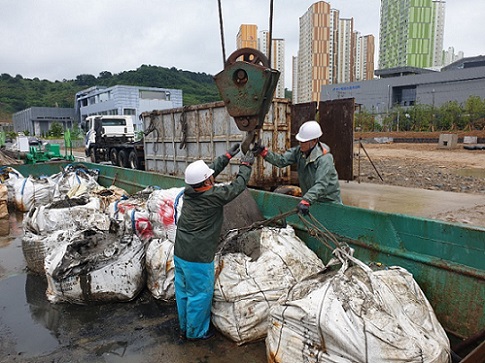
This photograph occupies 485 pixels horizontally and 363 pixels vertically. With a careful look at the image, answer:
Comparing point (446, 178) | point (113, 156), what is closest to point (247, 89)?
point (446, 178)

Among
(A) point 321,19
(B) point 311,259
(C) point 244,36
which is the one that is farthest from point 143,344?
(A) point 321,19

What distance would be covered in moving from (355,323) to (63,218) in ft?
11.5

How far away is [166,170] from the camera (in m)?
8.84

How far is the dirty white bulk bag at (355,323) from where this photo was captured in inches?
70.6

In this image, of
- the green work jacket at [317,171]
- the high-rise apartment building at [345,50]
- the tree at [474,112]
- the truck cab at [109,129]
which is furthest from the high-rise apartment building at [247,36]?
the high-rise apartment building at [345,50]

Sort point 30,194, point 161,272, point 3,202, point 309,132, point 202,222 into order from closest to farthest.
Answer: point 202,222 < point 161,272 < point 309,132 < point 3,202 < point 30,194

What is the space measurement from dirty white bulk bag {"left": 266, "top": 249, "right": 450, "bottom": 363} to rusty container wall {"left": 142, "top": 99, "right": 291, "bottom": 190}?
170 inches

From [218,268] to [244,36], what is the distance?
1939 mm

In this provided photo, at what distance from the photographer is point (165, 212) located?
3631mm

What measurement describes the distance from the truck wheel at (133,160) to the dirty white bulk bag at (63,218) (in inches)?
265

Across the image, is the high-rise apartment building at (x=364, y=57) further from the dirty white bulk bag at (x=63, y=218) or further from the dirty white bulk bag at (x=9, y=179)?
the dirty white bulk bag at (x=63, y=218)

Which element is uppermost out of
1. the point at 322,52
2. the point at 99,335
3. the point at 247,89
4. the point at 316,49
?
the point at 316,49

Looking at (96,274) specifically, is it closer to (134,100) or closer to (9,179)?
(9,179)

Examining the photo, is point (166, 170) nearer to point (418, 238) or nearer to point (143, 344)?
point (143, 344)
